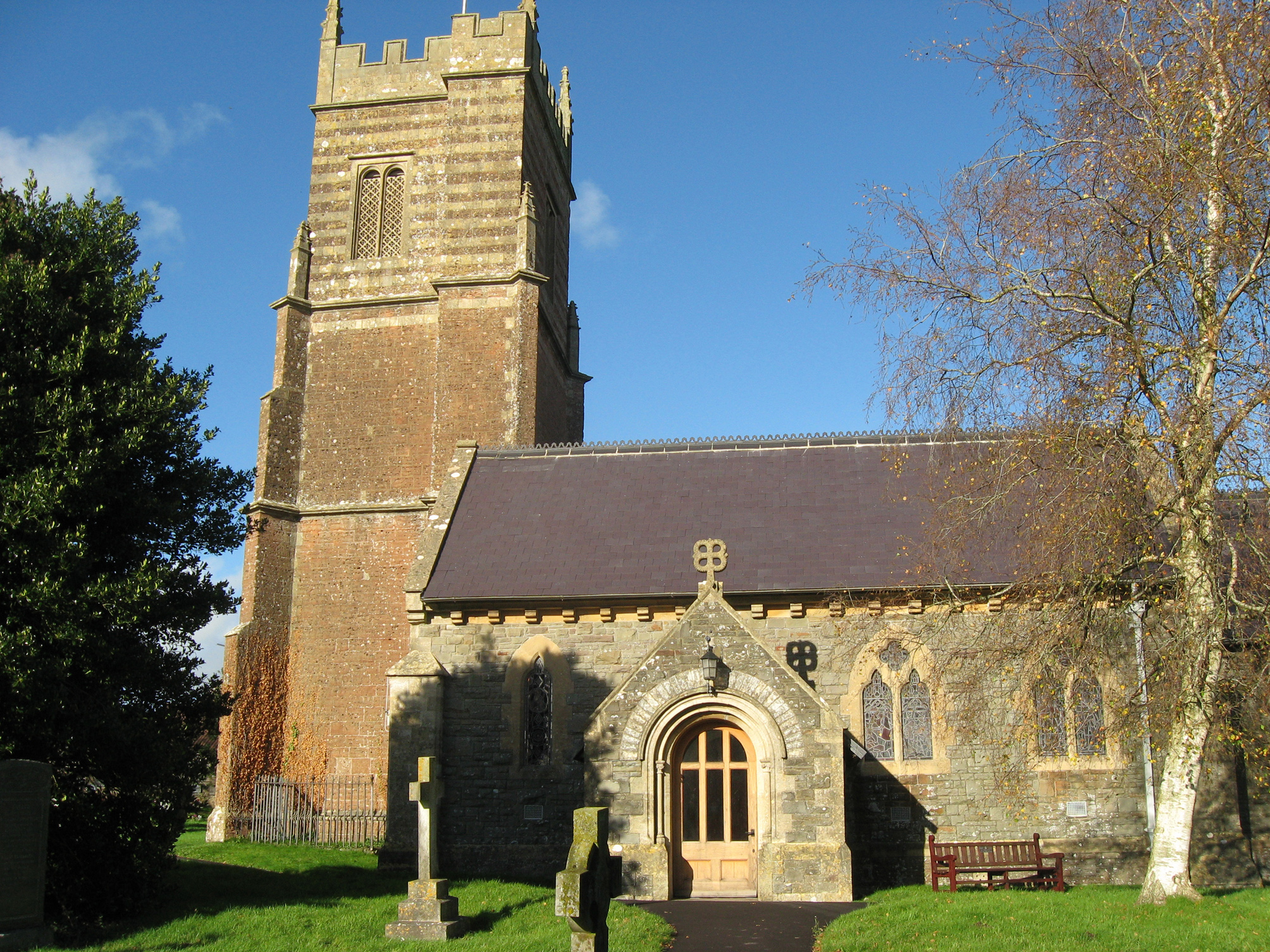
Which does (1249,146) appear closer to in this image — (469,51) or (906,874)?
(906,874)

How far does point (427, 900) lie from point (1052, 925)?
7065 millimetres

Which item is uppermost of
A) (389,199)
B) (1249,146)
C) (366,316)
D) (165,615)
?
(389,199)

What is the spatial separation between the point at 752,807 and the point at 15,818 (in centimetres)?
950

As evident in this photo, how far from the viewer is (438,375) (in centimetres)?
2700

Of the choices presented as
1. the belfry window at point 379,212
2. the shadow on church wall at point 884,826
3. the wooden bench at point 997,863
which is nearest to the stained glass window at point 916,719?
the shadow on church wall at point 884,826

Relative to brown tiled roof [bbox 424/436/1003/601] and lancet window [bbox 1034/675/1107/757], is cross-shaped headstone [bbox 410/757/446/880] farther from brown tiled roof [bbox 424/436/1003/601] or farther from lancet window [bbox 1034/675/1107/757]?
lancet window [bbox 1034/675/1107/757]

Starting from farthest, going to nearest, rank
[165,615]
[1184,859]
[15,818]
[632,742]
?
[632,742], [165,615], [1184,859], [15,818]

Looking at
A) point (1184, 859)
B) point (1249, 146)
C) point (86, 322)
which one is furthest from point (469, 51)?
point (1184, 859)

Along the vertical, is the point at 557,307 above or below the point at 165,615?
above

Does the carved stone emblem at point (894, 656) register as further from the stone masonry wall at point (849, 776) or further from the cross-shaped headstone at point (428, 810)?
the cross-shaped headstone at point (428, 810)

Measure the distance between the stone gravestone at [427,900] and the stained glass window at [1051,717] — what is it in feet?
→ 23.7

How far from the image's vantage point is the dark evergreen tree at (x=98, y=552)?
12391mm

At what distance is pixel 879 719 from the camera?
1764 centimetres

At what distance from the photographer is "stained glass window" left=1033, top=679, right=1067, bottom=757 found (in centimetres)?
1271
